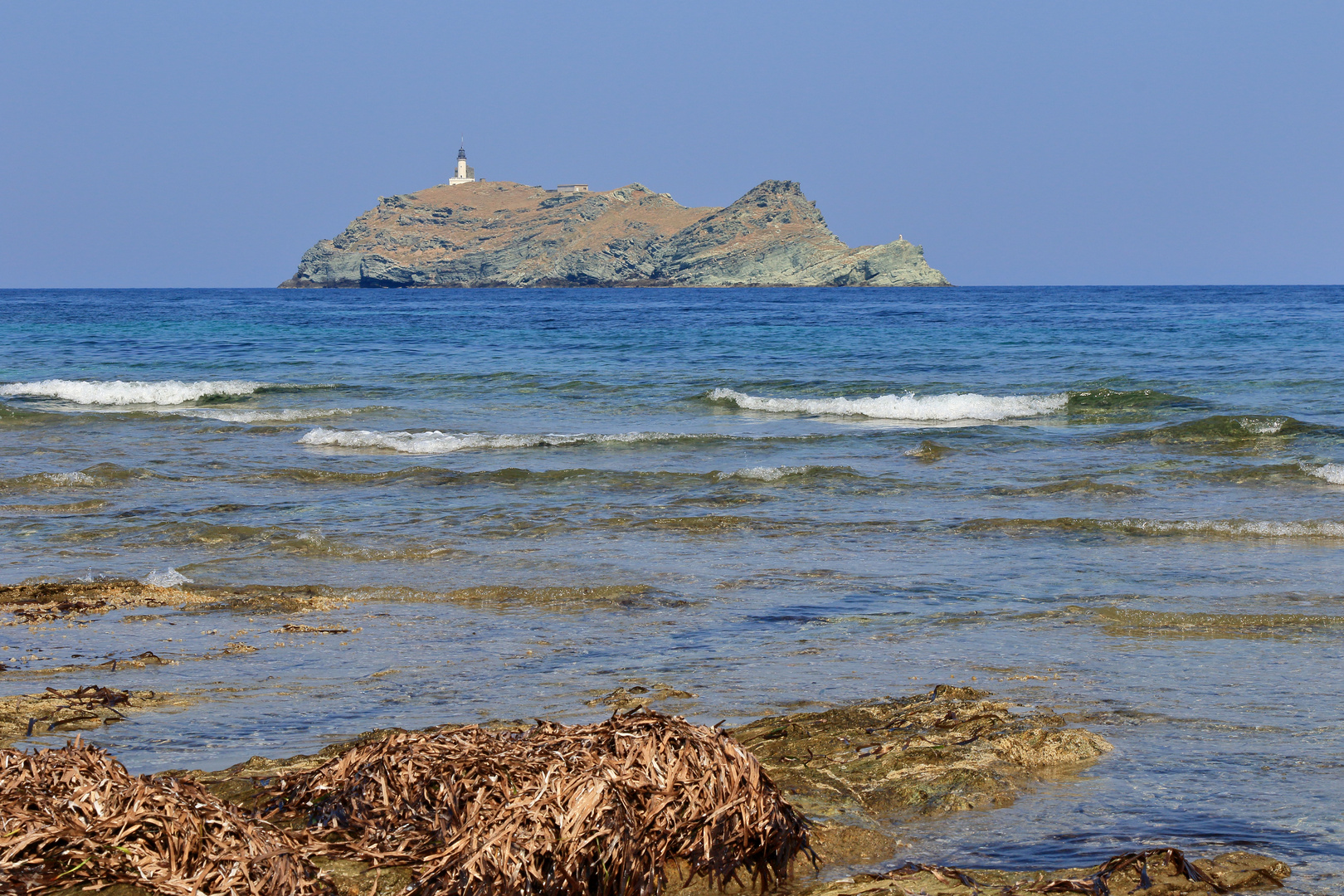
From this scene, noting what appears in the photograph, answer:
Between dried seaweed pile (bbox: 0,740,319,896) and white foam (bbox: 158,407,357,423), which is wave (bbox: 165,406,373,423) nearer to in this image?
white foam (bbox: 158,407,357,423)

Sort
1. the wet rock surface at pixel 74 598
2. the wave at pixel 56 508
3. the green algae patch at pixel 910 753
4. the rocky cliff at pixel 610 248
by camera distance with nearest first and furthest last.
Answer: the green algae patch at pixel 910 753
the wet rock surface at pixel 74 598
the wave at pixel 56 508
the rocky cliff at pixel 610 248

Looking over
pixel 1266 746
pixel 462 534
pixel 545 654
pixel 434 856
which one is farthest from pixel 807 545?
pixel 434 856

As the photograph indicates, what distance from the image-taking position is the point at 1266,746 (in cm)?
358

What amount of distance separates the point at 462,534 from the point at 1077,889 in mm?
6199

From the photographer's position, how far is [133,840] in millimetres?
2305

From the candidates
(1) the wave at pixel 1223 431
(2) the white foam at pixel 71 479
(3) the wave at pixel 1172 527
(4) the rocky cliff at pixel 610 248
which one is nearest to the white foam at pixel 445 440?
(2) the white foam at pixel 71 479

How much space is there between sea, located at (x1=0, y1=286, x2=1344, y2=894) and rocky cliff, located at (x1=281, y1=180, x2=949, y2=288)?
426 feet

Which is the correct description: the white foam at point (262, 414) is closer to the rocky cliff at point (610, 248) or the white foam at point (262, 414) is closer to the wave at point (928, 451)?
the wave at point (928, 451)

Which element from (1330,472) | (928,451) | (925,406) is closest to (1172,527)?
(1330,472)

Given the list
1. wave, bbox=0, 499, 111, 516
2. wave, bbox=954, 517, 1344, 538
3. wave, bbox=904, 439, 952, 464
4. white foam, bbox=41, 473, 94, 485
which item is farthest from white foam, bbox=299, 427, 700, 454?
wave, bbox=954, 517, 1344, 538

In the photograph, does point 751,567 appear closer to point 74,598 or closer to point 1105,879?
point 74,598

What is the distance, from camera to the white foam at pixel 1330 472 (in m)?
10.0

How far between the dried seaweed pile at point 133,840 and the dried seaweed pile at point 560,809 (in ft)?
0.90

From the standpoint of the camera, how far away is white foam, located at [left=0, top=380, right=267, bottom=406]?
19.3 meters
